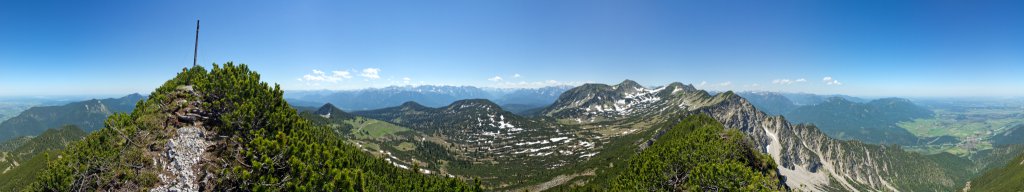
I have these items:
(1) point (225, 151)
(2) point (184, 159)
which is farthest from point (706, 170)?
(2) point (184, 159)

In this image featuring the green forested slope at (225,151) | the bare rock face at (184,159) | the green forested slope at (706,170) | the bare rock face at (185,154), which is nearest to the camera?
the green forested slope at (225,151)

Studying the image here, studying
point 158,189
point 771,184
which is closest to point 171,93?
point 158,189

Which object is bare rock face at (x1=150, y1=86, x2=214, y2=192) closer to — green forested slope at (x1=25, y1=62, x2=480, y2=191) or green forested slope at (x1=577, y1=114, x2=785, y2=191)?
→ green forested slope at (x1=25, y1=62, x2=480, y2=191)

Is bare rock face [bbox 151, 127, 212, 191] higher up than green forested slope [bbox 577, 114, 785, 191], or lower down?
higher up

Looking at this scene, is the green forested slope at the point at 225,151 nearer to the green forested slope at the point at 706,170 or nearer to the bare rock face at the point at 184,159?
the bare rock face at the point at 184,159

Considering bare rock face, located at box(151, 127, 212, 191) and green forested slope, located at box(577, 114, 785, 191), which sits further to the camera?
green forested slope, located at box(577, 114, 785, 191)

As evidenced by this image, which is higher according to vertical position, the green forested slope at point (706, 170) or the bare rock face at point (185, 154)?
the bare rock face at point (185, 154)

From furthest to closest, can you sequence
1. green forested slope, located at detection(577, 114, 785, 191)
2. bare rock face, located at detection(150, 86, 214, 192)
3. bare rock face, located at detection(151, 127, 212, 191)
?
green forested slope, located at detection(577, 114, 785, 191), bare rock face, located at detection(150, 86, 214, 192), bare rock face, located at detection(151, 127, 212, 191)

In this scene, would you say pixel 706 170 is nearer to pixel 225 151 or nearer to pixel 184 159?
pixel 225 151

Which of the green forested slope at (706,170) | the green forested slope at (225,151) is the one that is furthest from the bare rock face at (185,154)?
the green forested slope at (706,170)

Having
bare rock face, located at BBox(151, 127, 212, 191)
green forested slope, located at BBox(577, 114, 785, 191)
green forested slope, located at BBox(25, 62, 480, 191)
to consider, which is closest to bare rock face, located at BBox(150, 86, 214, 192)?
bare rock face, located at BBox(151, 127, 212, 191)

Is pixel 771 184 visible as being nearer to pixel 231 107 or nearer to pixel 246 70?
pixel 231 107
